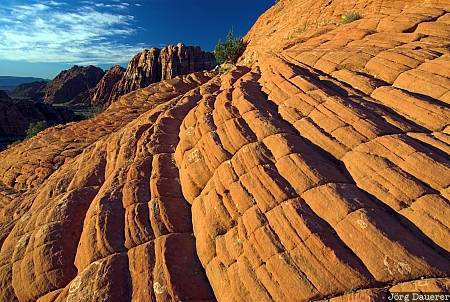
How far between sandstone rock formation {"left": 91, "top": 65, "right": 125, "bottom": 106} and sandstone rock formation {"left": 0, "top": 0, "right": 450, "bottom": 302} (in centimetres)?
15716

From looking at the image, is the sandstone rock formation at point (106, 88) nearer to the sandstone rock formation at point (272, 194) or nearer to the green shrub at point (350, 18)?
the green shrub at point (350, 18)

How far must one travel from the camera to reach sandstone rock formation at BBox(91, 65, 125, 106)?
572 ft

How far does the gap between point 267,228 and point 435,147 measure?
676cm

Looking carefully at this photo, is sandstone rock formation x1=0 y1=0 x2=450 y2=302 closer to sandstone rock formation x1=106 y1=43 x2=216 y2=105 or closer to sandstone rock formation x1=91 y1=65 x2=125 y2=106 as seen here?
sandstone rock formation x1=106 y1=43 x2=216 y2=105

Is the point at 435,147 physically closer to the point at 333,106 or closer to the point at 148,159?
the point at 333,106

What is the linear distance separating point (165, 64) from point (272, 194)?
5451 inches

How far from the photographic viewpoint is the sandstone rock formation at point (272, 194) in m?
11.4

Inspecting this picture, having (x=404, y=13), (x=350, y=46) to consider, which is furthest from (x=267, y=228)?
(x=404, y=13)

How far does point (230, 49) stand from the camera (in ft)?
177

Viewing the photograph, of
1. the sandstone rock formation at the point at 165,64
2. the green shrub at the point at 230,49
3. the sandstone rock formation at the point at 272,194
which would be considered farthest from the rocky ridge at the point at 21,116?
the sandstone rock formation at the point at 272,194

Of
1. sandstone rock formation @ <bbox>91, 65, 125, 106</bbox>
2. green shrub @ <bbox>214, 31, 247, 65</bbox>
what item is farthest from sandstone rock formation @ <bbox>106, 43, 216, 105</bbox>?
green shrub @ <bbox>214, 31, 247, 65</bbox>

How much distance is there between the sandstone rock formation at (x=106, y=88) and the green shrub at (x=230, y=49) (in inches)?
5025

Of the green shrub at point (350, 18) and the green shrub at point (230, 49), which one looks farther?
the green shrub at point (230, 49)

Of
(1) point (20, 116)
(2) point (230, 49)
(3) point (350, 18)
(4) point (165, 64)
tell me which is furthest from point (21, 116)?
(3) point (350, 18)
